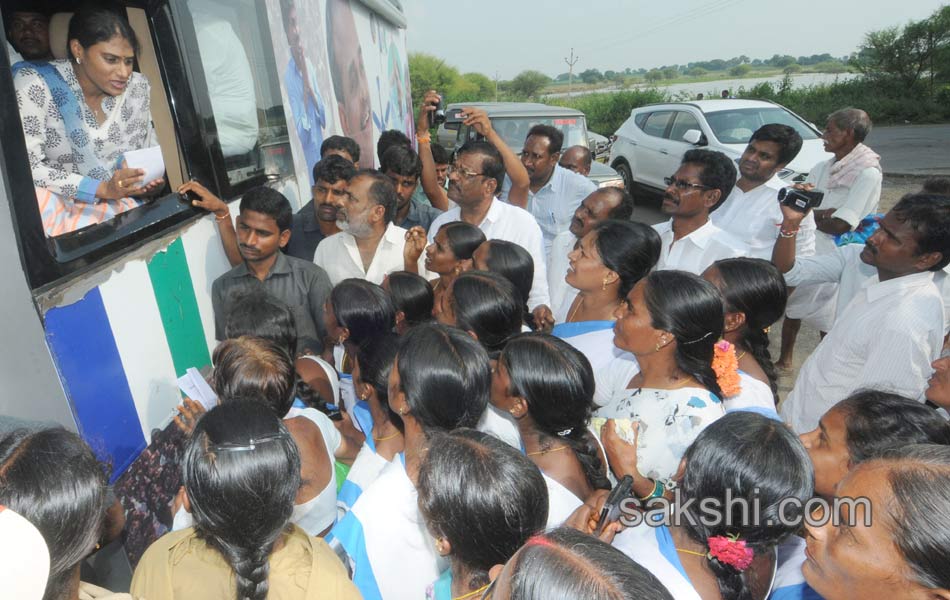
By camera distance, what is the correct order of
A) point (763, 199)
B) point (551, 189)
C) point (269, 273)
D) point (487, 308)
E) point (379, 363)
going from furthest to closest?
1. point (551, 189)
2. point (763, 199)
3. point (269, 273)
4. point (487, 308)
5. point (379, 363)

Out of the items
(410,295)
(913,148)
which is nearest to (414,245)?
(410,295)

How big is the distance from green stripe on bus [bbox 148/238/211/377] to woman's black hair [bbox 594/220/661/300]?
1687 mm

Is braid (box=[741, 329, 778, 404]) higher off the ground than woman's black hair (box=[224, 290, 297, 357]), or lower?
lower

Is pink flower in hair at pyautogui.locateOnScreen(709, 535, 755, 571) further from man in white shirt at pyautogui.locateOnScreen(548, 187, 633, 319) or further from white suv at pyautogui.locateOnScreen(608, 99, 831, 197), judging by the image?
white suv at pyautogui.locateOnScreen(608, 99, 831, 197)

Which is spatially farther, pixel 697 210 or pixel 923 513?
pixel 697 210

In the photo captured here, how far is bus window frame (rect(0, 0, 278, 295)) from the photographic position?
138 cm

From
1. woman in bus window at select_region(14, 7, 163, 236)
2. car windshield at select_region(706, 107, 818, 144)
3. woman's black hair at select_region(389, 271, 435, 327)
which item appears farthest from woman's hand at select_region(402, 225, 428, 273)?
car windshield at select_region(706, 107, 818, 144)

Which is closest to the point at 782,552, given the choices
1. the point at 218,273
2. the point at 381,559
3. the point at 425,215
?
the point at 381,559

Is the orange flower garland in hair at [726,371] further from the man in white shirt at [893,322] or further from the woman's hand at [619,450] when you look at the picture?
the man in white shirt at [893,322]

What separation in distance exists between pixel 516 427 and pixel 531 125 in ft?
22.7

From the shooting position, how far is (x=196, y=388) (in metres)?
1.93

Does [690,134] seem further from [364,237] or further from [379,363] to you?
[379,363]

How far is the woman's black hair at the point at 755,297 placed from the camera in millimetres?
2328

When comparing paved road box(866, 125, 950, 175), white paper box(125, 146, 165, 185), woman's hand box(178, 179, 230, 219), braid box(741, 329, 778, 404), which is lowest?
paved road box(866, 125, 950, 175)
